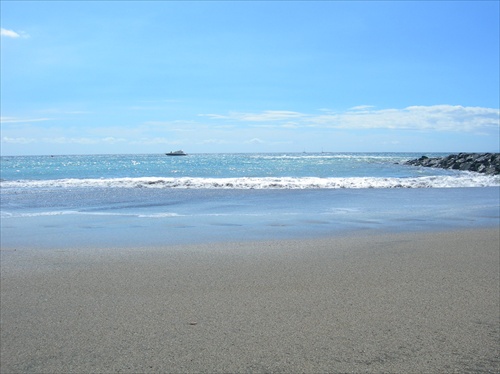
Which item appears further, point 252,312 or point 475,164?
point 475,164

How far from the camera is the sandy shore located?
3510 millimetres

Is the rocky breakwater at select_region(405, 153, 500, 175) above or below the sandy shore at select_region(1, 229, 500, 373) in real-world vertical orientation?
above

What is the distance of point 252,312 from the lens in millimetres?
4477

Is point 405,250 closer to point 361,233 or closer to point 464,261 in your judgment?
point 464,261

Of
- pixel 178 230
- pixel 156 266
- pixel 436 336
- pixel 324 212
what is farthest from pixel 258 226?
pixel 436 336

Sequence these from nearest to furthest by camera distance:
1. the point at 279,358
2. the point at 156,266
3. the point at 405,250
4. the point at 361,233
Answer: the point at 279,358
the point at 156,266
the point at 405,250
the point at 361,233

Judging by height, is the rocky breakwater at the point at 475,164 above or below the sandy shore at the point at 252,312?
above

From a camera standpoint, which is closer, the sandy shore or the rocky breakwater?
the sandy shore

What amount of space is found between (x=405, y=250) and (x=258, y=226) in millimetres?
3867

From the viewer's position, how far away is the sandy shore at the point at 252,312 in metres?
3.51

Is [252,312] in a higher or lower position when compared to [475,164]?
lower

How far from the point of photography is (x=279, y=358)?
3.51m

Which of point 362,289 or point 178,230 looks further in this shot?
point 178,230

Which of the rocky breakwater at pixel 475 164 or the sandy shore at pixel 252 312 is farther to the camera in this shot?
the rocky breakwater at pixel 475 164
